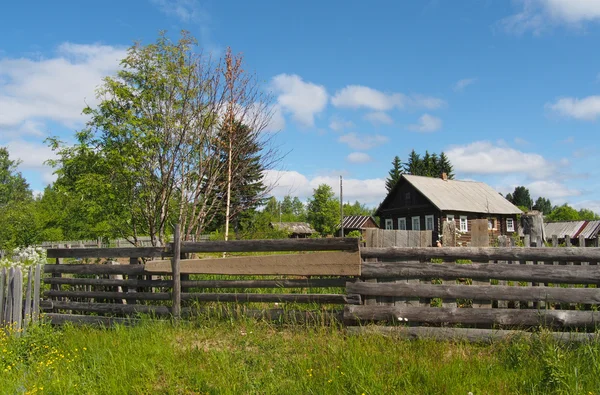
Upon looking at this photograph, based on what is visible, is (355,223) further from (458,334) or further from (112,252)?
(458,334)

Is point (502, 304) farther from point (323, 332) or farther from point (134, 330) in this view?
point (134, 330)

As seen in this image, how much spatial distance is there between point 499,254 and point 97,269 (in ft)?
21.0

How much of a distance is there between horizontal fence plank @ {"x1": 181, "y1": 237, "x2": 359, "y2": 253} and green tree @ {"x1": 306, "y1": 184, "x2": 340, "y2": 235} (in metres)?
54.3

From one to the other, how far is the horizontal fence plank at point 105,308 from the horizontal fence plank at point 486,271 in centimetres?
329

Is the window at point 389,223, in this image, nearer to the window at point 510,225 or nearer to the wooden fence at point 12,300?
the window at point 510,225

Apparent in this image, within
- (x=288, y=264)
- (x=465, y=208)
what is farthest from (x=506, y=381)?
(x=465, y=208)

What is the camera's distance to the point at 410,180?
128 ft

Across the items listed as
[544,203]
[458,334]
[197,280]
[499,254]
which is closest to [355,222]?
[197,280]

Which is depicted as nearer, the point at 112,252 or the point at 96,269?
the point at 112,252

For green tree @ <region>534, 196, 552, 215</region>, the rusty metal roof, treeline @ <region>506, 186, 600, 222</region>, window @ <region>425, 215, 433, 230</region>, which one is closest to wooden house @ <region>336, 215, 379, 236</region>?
the rusty metal roof

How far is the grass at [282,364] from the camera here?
3.85 meters

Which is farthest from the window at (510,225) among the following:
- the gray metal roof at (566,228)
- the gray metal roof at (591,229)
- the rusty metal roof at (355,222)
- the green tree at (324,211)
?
the green tree at (324,211)

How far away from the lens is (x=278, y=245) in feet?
20.5

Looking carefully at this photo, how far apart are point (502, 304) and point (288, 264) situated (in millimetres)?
2977
